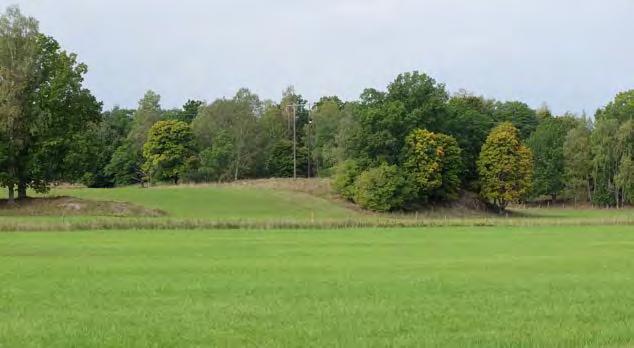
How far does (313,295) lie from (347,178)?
75.8 metres

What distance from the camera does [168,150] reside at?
12125 cm

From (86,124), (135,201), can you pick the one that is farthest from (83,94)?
(135,201)

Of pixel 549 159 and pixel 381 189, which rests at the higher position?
pixel 549 159

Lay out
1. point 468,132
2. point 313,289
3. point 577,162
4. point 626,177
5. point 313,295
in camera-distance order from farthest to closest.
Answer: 1. point 577,162
2. point 626,177
3. point 468,132
4. point 313,289
5. point 313,295

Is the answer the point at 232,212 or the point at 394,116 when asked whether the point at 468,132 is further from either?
the point at 232,212

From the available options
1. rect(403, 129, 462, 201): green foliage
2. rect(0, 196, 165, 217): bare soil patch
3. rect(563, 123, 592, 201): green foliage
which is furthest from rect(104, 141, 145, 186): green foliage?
rect(563, 123, 592, 201): green foliage

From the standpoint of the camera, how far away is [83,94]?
79.1m

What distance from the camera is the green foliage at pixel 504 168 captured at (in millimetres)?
103750

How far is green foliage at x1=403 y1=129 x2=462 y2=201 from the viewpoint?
97.0 metres

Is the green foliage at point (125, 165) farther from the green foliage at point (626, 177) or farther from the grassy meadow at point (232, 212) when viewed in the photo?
the green foliage at point (626, 177)

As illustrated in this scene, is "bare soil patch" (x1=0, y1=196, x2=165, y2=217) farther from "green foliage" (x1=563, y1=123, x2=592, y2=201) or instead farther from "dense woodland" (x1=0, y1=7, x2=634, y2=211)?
"green foliage" (x1=563, y1=123, x2=592, y2=201)

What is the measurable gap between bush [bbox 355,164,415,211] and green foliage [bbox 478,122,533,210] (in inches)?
670

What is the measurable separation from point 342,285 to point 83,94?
63.6 metres

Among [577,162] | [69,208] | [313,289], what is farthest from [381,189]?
[313,289]
